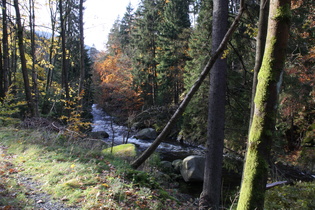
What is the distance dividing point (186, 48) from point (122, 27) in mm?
24297

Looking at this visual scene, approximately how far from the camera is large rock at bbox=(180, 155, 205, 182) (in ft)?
31.1

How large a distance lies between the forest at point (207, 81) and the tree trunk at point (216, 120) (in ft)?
0.08

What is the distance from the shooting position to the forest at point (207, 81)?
97.4 inches

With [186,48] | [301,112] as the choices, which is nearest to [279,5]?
[301,112]

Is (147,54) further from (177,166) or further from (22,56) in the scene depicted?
(177,166)

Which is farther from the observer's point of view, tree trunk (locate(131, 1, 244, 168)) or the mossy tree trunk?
tree trunk (locate(131, 1, 244, 168))

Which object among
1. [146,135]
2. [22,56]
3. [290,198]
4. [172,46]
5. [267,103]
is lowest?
[146,135]

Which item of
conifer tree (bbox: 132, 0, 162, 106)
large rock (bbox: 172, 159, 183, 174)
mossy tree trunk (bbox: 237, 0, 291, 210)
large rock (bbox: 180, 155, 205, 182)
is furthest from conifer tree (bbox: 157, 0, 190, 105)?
mossy tree trunk (bbox: 237, 0, 291, 210)

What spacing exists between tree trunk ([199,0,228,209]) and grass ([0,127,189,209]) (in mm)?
1372

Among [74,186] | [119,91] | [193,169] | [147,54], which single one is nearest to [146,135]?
[119,91]

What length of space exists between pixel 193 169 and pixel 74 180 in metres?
6.80

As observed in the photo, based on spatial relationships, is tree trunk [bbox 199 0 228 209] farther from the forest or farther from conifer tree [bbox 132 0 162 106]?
conifer tree [bbox 132 0 162 106]

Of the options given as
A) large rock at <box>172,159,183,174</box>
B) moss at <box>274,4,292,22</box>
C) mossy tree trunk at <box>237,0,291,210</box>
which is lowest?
large rock at <box>172,159,183,174</box>

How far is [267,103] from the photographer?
7.93ft
